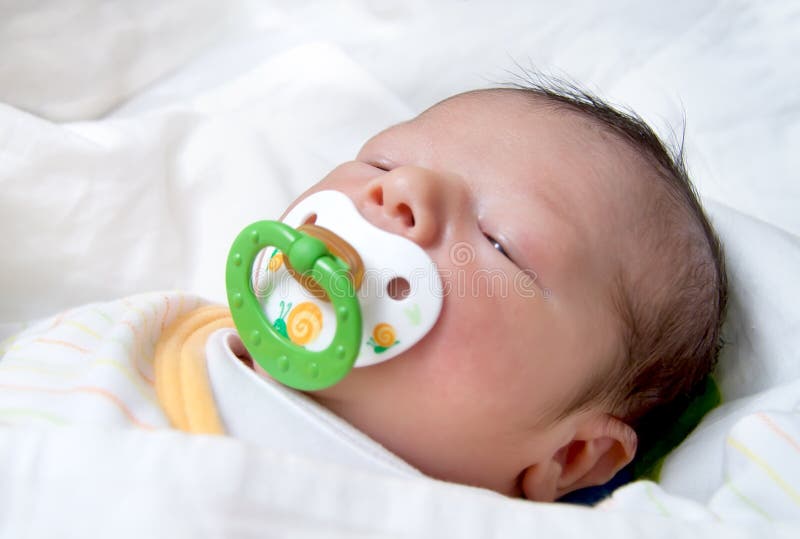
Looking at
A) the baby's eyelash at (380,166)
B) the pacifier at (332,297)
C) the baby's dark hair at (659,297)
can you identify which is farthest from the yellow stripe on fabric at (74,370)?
the baby's dark hair at (659,297)

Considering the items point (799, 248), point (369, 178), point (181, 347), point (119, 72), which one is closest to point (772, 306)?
point (799, 248)

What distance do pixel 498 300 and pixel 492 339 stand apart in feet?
0.14

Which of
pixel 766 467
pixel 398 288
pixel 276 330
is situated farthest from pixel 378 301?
pixel 766 467

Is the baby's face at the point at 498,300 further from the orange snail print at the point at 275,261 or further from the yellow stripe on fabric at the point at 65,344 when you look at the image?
the yellow stripe on fabric at the point at 65,344

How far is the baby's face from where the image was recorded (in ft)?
2.93

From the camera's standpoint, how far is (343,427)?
926 mm

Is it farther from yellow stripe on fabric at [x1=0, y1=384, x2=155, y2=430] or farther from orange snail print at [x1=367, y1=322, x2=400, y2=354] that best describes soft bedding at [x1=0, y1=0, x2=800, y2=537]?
orange snail print at [x1=367, y1=322, x2=400, y2=354]

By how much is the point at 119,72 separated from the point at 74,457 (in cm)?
106

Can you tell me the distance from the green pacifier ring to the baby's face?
0.06 m

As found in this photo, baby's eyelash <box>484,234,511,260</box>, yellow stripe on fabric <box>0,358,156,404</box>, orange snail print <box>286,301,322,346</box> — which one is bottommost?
yellow stripe on fabric <box>0,358,156,404</box>

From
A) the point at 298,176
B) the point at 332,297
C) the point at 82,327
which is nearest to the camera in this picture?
the point at 332,297

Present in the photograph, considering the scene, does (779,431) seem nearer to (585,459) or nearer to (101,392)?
(585,459)

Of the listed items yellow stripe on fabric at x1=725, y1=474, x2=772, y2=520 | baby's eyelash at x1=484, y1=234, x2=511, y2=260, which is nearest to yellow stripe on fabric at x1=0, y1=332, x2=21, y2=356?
baby's eyelash at x1=484, y1=234, x2=511, y2=260

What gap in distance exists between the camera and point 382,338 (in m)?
0.89
